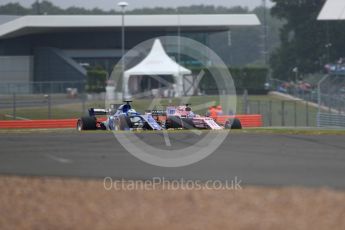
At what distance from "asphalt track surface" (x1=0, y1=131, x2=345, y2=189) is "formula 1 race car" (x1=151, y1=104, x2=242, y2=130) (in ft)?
22.2

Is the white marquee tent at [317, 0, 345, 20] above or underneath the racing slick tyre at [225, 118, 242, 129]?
above

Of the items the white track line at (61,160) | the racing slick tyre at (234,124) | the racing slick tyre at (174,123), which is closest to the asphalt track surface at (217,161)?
the white track line at (61,160)

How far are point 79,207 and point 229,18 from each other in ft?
179

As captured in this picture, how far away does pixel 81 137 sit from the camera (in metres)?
13.8

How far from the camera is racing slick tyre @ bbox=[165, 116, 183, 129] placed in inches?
792

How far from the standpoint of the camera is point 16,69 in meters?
45.2

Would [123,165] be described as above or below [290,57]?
below

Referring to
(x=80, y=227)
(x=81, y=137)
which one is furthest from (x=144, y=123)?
(x=80, y=227)

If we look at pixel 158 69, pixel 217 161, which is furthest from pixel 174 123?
pixel 158 69

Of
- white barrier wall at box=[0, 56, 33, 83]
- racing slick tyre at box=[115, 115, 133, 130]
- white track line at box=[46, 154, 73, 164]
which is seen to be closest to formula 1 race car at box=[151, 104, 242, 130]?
racing slick tyre at box=[115, 115, 133, 130]

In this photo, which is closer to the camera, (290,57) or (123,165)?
(123,165)

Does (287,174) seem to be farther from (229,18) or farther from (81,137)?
(229,18)

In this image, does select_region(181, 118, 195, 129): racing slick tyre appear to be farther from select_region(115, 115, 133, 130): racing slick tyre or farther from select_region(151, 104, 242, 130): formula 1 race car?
select_region(115, 115, 133, 130): racing slick tyre

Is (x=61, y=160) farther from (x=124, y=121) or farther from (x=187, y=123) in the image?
(x=187, y=123)
